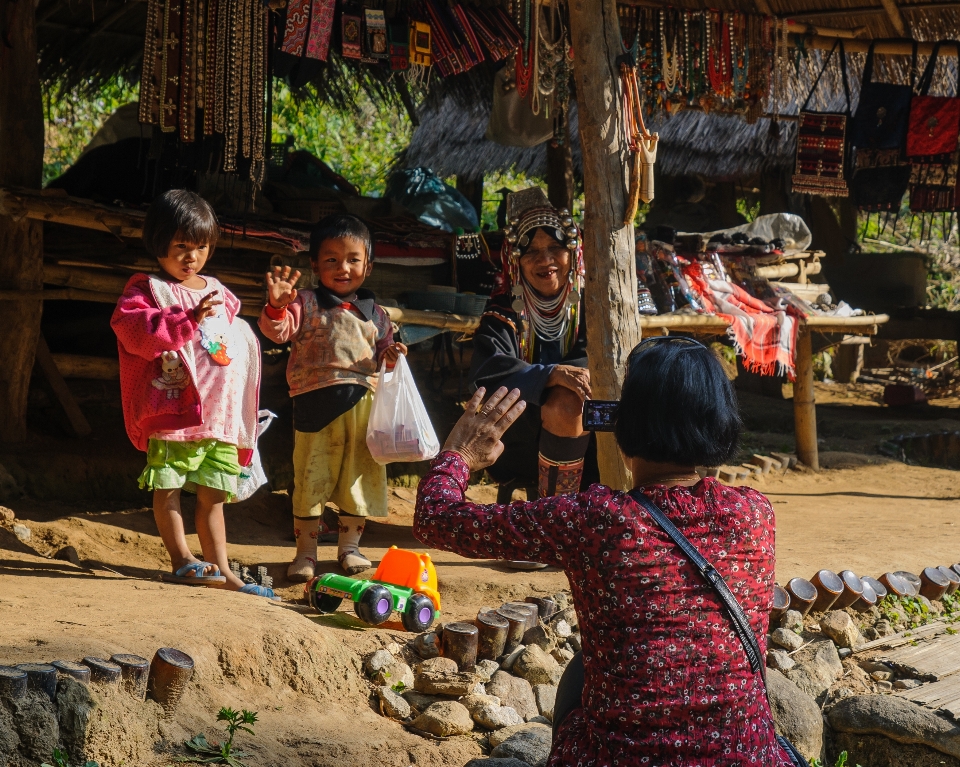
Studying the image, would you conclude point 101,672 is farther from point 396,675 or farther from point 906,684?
point 906,684

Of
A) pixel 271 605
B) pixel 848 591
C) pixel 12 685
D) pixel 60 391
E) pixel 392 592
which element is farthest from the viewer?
pixel 60 391

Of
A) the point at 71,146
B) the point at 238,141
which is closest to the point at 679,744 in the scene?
the point at 238,141

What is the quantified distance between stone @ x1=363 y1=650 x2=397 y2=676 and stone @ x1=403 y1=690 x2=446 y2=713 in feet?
0.37

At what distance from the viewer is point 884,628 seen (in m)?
4.57

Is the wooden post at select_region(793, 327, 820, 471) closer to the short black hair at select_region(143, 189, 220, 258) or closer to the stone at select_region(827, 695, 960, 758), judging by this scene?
the stone at select_region(827, 695, 960, 758)

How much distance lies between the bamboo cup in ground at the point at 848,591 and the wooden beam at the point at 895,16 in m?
4.01

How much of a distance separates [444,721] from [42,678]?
1234 millimetres

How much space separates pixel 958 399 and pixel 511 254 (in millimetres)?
9650

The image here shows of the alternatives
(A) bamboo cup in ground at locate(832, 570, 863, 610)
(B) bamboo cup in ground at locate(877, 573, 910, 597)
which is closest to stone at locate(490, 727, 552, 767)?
(A) bamboo cup in ground at locate(832, 570, 863, 610)

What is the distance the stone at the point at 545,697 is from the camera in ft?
11.8

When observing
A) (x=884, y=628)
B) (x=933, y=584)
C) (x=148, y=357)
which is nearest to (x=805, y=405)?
(x=933, y=584)

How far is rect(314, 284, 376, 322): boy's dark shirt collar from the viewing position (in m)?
4.37

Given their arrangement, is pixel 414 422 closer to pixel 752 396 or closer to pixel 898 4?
pixel 898 4

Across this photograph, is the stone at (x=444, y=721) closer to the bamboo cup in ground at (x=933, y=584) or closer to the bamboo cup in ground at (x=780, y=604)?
the bamboo cup in ground at (x=780, y=604)
